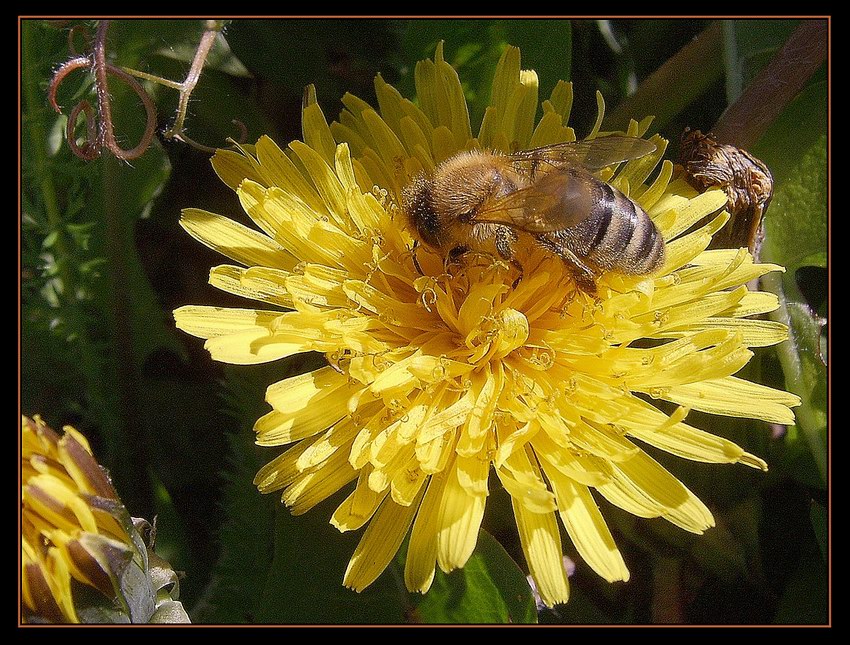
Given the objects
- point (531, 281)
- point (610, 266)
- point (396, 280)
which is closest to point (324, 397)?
point (396, 280)

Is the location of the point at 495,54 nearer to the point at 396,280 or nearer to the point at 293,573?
the point at 396,280

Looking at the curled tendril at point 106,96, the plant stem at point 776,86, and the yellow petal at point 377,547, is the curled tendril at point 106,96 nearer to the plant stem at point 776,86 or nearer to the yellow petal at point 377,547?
the yellow petal at point 377,547

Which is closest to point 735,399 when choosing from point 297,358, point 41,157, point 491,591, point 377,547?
point 491,591

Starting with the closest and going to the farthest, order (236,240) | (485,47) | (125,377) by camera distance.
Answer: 1. (236,240)
2. (485,47)
3. (125,377)

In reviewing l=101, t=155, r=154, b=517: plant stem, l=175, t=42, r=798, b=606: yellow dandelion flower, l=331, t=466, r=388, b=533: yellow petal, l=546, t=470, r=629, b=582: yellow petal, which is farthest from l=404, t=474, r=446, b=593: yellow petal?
l=101, t=155, r=154, b=517: plant stem

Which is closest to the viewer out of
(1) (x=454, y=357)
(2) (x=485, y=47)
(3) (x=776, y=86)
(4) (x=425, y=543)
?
(4) (x=425, y=543)

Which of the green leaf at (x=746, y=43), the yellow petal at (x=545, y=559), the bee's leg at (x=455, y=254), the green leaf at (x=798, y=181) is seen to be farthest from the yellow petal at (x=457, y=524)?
the green leaf at (x=746, y=43)

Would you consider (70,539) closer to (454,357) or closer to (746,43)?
(454,357)
